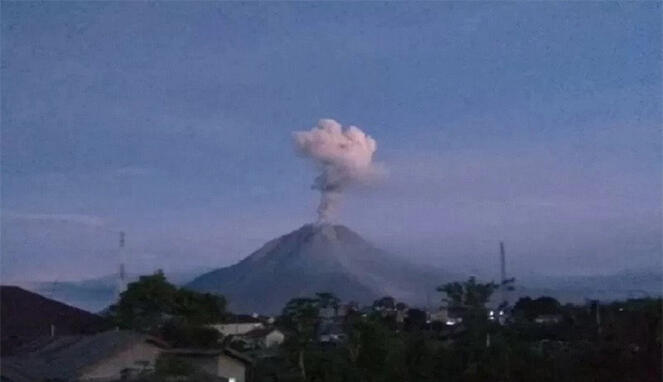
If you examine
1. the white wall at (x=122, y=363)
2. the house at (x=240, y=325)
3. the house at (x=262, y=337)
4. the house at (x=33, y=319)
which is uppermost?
the house at (x=240, y=325)

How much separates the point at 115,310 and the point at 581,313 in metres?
12.2

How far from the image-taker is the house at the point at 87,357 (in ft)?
67.5

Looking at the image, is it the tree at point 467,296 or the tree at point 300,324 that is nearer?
the tree at point 300,324

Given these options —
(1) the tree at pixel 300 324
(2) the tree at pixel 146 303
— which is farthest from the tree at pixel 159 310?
(1) the tree at pixel 300 324

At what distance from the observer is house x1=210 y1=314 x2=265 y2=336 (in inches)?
1410

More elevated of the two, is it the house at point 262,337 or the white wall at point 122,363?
the house at point 262,337

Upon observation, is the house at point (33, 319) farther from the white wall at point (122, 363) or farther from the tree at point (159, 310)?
the white wall at point (122, 363)

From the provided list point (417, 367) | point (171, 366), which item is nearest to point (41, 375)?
point (171, 366)

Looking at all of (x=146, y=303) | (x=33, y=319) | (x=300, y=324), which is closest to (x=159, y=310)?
(x=146, y=303)

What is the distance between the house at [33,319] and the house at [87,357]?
0.36 meters

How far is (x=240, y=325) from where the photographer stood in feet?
133

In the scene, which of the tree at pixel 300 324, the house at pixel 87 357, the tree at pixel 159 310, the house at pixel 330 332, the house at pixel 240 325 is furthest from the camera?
the house at pixel 240 325

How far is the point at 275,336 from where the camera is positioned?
34.9 metres

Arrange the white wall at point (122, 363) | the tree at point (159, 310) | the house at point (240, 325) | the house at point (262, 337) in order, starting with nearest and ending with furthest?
the white wall at point (122, 363), the tree at point (159, 310), the house at point (262, 337), the house at point (240, 325)
